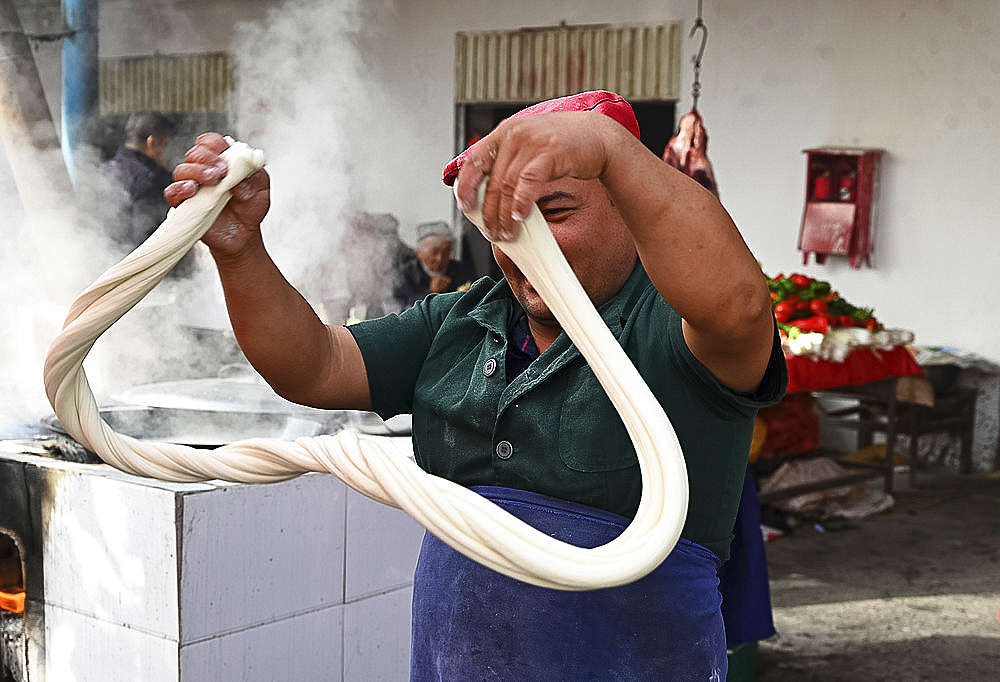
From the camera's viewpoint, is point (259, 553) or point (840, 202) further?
point (840, 202)

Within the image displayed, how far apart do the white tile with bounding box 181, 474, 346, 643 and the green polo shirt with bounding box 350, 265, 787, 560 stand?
0.79 metres

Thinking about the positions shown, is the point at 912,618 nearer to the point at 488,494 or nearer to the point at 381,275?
the point at 381,275

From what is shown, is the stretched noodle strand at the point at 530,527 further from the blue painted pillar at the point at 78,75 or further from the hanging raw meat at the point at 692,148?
the hanging raw meat at the point at 692,148

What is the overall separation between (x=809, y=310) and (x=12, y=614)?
12.9ft

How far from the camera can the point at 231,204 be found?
1.35 m

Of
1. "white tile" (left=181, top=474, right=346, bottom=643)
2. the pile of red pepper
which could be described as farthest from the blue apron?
the pile of red pepper

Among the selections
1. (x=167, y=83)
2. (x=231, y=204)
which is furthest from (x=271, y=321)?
(x=167, y=83)

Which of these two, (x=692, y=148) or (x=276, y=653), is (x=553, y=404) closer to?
(x=276, y=653)

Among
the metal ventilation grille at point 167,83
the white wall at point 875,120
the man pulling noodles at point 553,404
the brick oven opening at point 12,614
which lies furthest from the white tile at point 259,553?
the metal ventilation grille at point 167,83

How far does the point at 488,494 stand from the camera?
4.53 feet

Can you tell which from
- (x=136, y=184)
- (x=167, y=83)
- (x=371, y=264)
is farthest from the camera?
(x=167, y=83)

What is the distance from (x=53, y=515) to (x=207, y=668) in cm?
48

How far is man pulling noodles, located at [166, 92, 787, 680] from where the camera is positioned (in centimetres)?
125

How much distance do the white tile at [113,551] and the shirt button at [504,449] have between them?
91 cm
